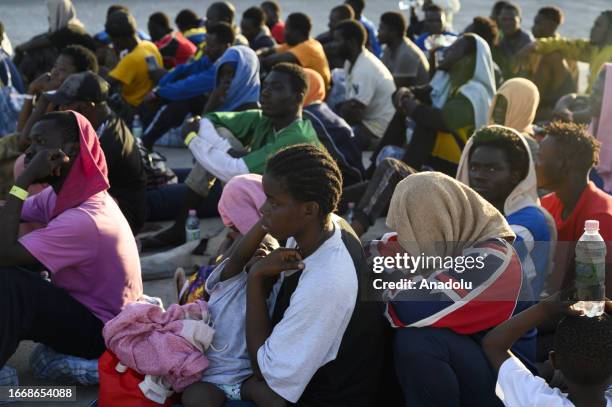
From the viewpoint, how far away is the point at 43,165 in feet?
13.4

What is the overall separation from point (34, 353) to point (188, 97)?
4.45 meters

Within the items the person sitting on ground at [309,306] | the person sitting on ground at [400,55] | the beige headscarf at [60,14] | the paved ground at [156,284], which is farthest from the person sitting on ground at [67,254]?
the beige headscarf at [60,14]

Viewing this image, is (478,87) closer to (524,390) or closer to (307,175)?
(307,175)

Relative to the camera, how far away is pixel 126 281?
4145 millimetres

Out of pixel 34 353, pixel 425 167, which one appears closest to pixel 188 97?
pixel 425 167

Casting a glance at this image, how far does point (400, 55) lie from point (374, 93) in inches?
58.7

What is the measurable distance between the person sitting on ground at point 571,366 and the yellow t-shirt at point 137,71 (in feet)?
21.9

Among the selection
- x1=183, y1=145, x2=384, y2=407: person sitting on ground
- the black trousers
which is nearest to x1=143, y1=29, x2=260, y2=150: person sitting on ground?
the black trousers

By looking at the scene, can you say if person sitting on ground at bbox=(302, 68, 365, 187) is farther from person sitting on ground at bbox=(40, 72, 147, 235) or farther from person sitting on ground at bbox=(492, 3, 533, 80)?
person sitting on ground at bbox=(492, 3, 533, 80)

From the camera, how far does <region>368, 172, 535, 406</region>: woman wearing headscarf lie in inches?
128

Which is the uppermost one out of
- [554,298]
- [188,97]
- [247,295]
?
[554,298]

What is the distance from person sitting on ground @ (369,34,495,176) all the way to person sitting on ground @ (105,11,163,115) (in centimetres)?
303

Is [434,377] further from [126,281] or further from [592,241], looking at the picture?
[126,281]

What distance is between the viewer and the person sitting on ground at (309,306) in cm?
313
